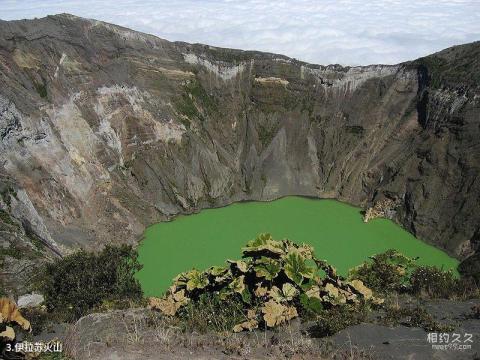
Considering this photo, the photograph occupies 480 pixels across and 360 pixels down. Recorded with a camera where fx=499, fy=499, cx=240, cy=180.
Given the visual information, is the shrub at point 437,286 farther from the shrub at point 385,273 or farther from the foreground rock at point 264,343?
the foreground rock at point 264,343

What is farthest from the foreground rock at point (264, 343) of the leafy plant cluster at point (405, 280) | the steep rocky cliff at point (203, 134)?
the steep rocky cliff at point (203, 134)

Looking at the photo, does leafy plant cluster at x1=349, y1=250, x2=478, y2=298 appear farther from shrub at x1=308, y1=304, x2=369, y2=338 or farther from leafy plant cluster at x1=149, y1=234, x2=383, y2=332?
shrub at x1=308, y1=304, x2=369, y2=338

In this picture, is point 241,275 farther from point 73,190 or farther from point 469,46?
point 469,46

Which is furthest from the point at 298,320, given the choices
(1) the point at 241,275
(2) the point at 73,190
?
(2) the point at 73,190

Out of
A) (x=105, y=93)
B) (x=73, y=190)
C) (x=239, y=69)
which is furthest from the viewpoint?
(x=239, y=69)

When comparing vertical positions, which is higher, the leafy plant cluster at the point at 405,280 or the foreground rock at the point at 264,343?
the foreground rock at the point at 264,343
